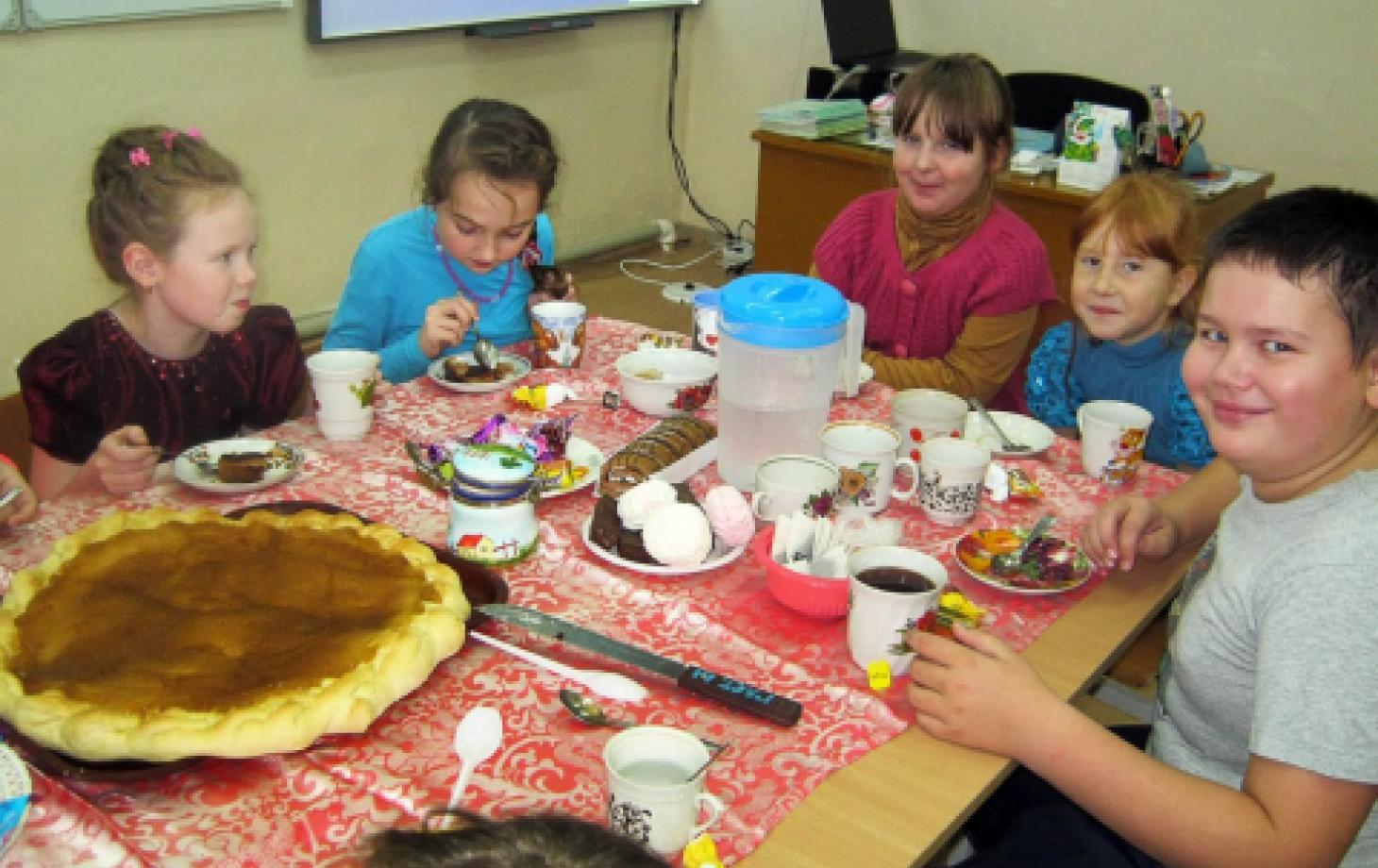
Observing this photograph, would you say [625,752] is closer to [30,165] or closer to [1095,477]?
[1095,477]

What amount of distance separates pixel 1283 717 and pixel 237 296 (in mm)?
1533

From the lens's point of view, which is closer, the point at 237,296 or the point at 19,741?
the point at 19,741

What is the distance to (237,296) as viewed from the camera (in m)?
1.85

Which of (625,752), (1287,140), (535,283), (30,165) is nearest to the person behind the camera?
(625,752)

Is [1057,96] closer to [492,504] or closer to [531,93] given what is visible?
[531,93]

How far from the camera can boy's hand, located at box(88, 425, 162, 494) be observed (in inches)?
58.1

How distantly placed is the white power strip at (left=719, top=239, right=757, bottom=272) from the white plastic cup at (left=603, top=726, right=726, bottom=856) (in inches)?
169

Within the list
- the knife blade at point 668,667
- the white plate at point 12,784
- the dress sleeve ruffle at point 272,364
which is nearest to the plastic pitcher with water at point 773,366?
the knife blade at point 668,667

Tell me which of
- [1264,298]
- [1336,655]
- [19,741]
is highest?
[1264,298]

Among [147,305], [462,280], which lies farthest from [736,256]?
[147,305]

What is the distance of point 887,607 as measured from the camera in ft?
3.95

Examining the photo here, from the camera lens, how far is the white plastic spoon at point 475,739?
1.04m

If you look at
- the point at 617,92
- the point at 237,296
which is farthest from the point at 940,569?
the point at 617,92

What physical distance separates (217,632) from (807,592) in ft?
1.97
